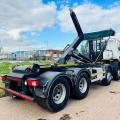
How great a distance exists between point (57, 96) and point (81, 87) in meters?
1.41

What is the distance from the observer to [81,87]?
6578mm

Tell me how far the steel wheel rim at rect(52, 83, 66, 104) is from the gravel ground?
0.33 metres

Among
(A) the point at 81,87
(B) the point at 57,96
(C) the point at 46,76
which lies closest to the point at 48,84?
(C) the point at 46,76

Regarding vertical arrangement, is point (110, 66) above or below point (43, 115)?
above

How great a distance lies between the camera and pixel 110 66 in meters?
9.51

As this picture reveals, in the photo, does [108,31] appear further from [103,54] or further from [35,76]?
[35,76]

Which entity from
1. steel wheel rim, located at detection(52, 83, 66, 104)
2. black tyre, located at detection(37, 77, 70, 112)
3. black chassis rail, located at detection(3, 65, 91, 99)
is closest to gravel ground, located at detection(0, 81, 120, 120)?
black tyre, located at detection(37, 77, 70, 112)

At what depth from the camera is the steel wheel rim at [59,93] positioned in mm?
5341

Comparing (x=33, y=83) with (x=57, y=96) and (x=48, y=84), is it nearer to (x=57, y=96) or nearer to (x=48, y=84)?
(x=48, y=84)

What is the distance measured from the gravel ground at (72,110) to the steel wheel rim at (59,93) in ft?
1.08

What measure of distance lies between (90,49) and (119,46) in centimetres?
178

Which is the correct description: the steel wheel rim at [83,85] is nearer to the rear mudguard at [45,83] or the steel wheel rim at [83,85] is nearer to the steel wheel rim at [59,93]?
the steel wheel rim at [59,93]

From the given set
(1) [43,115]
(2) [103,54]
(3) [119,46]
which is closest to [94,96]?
(1) [43,115]

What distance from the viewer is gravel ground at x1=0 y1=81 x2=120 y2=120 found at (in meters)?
4.73
